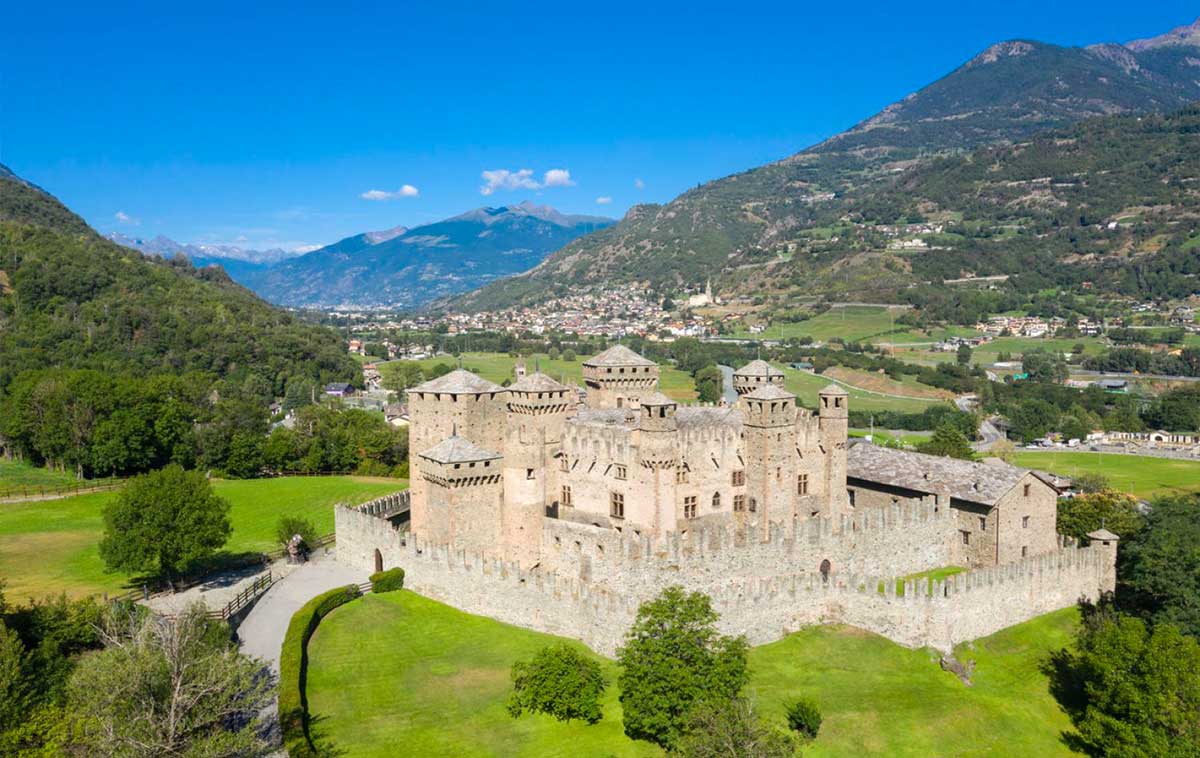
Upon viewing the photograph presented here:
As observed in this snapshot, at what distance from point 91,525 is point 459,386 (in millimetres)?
30787

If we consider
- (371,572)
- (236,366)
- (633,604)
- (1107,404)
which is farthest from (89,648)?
(1107,404)

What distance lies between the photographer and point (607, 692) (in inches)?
1298

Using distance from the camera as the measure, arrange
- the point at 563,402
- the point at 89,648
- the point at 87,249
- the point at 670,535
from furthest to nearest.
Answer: the point at 87,249 < the point at 563,402 < the point at 670,535 < the point at 89,648

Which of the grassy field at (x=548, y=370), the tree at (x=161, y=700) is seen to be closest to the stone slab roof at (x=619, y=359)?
the tree at (x=161, y=700)

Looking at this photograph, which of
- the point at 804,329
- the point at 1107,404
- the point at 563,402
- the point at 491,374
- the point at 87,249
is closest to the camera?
the point at 563,402

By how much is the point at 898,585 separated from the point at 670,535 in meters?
11.8

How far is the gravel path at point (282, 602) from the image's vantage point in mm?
35562

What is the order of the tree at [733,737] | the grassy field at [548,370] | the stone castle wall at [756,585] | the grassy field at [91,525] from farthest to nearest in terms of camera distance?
1. the grassy field at [548,370]
2. the grassy field at [91,525]
3. the stone castle wall at [756,585]
4. the tree at [733,737]

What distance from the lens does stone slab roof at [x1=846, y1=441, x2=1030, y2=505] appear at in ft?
148

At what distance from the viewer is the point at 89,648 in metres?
34.0

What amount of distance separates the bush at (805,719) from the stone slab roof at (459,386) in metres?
21.1

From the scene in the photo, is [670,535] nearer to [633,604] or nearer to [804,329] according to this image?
[633,604]

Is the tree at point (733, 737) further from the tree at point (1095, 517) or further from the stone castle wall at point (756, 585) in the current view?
the tree at point (1095, 517)

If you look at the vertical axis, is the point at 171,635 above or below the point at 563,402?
below
